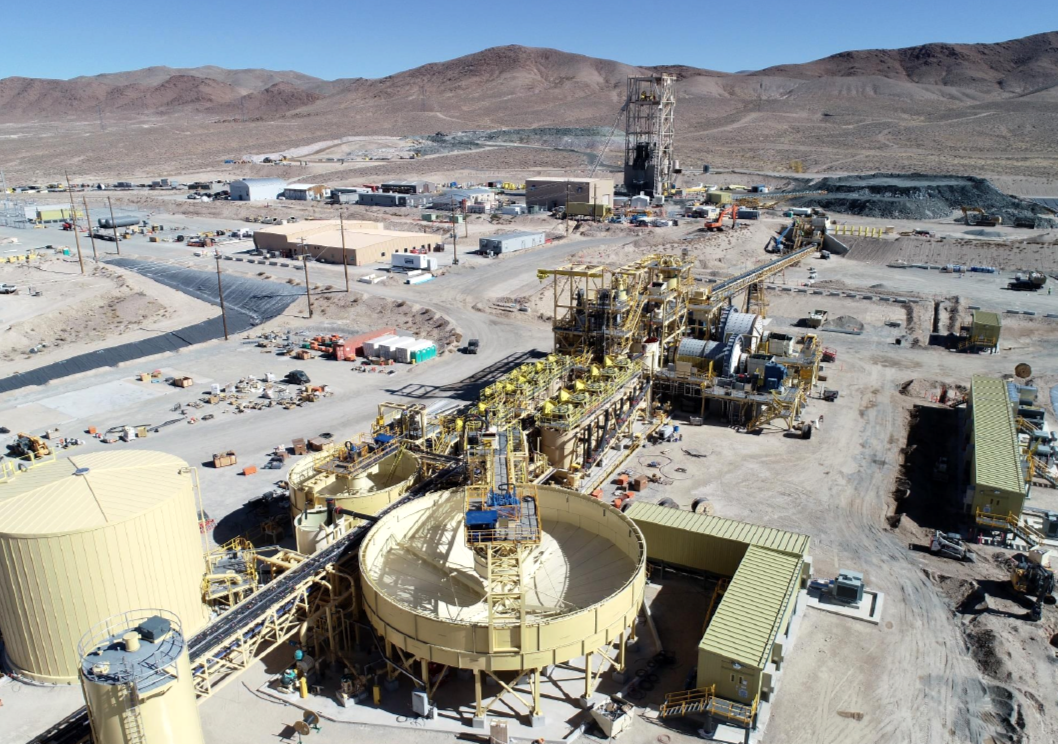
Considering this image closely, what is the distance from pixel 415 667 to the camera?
2516cm

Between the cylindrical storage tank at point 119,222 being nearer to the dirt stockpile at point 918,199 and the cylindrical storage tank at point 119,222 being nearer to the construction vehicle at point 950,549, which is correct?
the dirt stockpile at point 918,199

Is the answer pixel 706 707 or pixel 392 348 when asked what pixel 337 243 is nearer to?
pixel 392 348

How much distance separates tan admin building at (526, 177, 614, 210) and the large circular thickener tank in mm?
95179

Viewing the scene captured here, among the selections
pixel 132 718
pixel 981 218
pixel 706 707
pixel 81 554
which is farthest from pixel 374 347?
pixel 981 218

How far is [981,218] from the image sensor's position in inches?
4469

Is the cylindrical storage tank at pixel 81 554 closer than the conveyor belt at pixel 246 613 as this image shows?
No

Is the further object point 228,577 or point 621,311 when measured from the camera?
point 621,311

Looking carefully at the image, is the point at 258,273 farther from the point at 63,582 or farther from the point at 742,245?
the point at 63,582

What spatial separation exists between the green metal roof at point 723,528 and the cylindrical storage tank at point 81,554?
56.5ft

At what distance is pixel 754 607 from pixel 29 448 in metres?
37.9

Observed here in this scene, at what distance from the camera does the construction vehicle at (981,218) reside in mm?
112000

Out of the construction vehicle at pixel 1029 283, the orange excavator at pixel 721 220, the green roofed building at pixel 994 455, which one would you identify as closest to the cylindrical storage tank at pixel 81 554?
the green roofed building at pixel 994 455

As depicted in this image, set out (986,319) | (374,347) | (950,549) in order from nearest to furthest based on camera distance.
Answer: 1. (950,549)
2. (374,347)
3. (986,319)

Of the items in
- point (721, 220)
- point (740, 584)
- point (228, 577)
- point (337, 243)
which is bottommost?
point (740, 584)
